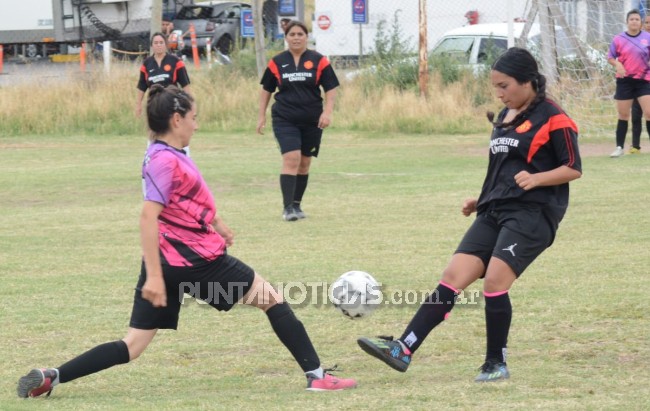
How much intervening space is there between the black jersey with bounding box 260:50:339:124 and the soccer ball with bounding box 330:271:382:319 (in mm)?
4920

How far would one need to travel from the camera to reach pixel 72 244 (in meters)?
9.92

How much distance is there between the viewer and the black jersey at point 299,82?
11047 millimetres

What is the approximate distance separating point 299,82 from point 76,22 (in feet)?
71.8

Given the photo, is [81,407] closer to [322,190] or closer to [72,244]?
[72,244]

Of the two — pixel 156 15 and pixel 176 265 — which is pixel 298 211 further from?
pixel 156 15

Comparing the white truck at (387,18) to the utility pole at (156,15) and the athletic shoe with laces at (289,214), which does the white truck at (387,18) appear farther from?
the athletic shoe with laces at (289,214)

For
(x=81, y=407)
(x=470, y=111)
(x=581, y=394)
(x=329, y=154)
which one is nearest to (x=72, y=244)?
(x=81, y=407)

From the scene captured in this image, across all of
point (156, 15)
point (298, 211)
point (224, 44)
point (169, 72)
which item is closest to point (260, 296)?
point (298, 211)

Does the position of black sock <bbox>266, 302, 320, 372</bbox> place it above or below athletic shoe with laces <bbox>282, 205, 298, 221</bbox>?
above

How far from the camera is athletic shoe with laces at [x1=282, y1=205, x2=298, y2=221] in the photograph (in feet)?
36.2

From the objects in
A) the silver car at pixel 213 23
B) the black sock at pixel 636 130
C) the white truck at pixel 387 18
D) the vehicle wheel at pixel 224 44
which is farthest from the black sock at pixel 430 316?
the vehicle wheel at pixel 224 44

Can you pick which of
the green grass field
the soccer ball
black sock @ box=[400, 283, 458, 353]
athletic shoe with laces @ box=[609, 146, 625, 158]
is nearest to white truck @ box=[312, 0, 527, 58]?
athletic shoe with laces @ box=[609, 146, 625, 158]

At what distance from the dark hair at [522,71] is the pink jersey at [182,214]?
149 centimetres

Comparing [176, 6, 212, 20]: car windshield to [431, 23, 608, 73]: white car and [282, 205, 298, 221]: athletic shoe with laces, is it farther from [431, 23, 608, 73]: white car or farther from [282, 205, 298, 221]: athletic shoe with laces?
[282, 205, 298, 221]: athletic shoe with laces
